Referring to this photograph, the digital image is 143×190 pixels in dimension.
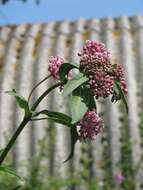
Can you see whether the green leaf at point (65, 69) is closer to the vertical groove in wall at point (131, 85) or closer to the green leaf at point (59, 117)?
the green leaf at point (59, 117)

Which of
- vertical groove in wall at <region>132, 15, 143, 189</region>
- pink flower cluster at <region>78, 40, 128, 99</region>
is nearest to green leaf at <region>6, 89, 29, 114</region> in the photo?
pink flower cluster at <region>78, 40, 128, 99</region>

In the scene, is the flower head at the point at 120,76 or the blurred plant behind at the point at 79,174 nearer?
the flower head at the point at 120,76

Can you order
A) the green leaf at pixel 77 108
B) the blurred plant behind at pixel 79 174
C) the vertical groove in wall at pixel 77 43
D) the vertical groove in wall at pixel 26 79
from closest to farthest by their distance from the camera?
the green leaf at pixel 77 108 → the blurred plant behind at pixel 79 174 → the vertical groove in wall at pixel 77 43 → the vertical groove in wall at pixel 26 79

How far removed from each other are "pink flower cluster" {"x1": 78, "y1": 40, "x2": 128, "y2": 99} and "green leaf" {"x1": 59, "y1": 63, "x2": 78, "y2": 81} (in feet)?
0.08

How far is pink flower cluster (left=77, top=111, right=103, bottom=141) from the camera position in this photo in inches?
52.1

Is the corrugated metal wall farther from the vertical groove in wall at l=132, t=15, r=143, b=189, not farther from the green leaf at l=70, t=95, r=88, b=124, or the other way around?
the green leaf at l=70, t=95, r=88, b=124

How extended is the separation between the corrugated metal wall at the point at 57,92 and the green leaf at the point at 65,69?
15.7 ft

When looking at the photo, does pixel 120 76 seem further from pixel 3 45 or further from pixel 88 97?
pixel 3 45

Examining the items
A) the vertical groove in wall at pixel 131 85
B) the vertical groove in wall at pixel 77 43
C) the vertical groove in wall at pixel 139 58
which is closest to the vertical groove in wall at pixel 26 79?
the vertical groove in wall at pixel 77 43

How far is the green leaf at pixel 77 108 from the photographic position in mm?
1264

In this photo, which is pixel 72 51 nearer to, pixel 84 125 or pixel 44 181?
pixel 44 181

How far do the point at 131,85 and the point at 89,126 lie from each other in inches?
270

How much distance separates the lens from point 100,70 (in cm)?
130

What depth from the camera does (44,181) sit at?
6543mm
